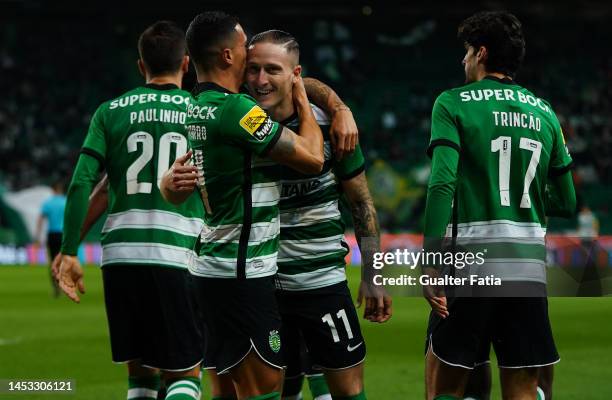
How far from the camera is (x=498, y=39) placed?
4.59m

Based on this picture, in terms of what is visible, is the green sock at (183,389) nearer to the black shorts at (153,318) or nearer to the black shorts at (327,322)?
the black shorts at (153,318)

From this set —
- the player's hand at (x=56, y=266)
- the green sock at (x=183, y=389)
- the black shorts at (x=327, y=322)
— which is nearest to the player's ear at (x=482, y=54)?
the black shorts at (x=327, y=322)

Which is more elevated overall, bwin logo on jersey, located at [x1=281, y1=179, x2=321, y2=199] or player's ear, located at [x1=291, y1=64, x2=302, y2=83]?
player's ear, located at [x1=291, y1=64, x2=302, y2=83]

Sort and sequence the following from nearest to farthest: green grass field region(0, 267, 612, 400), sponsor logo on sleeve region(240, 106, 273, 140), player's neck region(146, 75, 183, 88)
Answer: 1. sponsor logo on sleeve region(240, 106, 273, 140)
2. player's neck region(146, 75, 183, 88)
3. green grass field region(0, 267, 612, 400)

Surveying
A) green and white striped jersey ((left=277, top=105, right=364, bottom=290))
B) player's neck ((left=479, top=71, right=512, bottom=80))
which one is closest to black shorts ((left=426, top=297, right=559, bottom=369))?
green and white striped jersey ((left=277, top=105, right=364, bottom=290))

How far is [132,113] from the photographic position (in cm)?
552

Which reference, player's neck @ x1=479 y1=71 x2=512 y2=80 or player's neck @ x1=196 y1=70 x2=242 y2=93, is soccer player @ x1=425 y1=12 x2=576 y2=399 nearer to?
player's neck @ x1=479 y1=71 x2=512 y2=80

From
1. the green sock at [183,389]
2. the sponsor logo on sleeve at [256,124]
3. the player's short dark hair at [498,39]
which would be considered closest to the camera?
the sponsor logo on sleeve at [256,124]

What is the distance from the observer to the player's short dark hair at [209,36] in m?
4.33

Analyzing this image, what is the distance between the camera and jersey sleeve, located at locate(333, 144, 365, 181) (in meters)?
4.72

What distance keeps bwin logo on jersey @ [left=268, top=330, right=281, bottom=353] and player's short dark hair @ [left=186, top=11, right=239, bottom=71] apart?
1.17 m

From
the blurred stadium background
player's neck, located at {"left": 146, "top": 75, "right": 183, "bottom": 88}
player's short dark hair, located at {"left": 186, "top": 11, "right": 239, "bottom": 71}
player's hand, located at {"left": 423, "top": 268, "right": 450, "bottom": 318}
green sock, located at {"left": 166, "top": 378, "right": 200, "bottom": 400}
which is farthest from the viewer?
the blurred stadium background

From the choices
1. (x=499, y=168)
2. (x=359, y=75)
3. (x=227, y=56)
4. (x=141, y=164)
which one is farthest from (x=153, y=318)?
(x=359, y=75)

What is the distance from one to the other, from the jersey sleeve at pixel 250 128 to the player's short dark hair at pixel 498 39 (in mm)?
1089
